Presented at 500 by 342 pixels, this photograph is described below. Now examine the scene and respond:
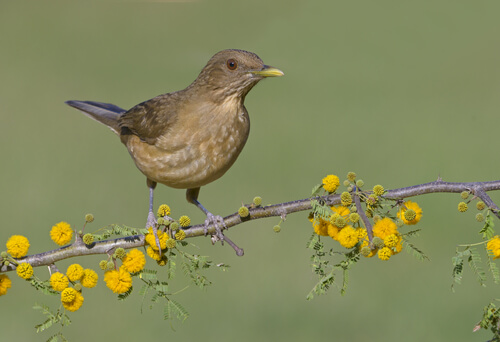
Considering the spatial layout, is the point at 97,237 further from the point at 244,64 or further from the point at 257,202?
the point at 244,64

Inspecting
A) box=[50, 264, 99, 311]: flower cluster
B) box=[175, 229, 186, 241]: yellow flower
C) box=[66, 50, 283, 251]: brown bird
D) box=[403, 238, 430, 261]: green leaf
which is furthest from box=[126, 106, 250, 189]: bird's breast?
box=[403, 238, 430, 261]: green leaf

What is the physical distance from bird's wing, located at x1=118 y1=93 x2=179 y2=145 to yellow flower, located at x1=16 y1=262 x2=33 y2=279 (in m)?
1.38

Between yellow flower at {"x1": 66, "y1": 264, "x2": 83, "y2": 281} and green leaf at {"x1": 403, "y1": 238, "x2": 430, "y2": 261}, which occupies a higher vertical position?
green leaf at {"x1": 403, "y1": 238, "x2": 430, "y2": 261}

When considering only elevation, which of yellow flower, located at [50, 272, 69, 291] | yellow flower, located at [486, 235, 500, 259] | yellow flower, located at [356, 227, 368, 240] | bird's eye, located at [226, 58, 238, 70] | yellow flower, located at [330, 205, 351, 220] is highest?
bird's eye, located at [226, 58, 238, 70]

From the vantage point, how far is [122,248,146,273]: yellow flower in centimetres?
216

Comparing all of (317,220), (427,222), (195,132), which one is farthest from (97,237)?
(427,222)

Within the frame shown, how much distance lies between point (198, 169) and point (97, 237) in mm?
1053

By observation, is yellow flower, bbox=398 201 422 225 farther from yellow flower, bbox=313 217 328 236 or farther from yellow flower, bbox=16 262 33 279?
yellow flower, bbox=16 262 33 279

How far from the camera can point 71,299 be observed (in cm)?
212

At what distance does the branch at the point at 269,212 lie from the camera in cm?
216

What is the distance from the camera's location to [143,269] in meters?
2.21

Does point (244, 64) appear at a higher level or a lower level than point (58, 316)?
higher

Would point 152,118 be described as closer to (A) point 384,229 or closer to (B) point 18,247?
(B) point 18,247

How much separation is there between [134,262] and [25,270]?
359 millimetres
